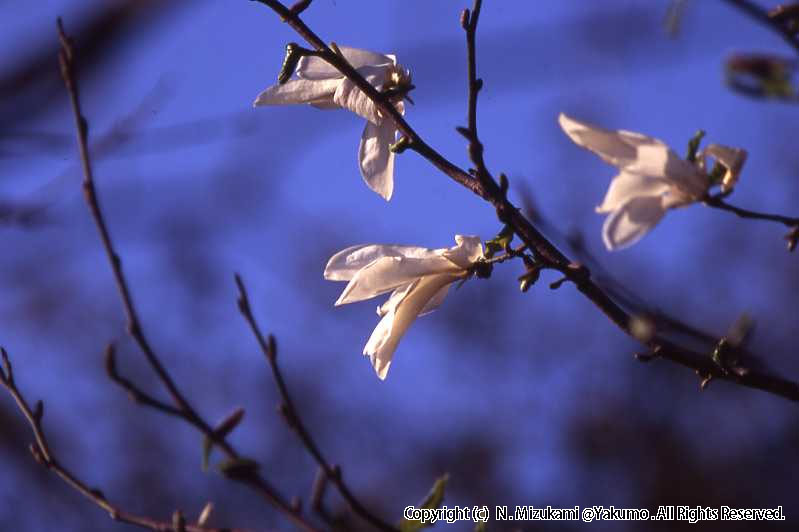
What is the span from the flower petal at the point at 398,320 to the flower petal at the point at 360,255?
0.03m

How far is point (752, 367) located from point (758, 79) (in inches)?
9.5

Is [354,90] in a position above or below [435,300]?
above

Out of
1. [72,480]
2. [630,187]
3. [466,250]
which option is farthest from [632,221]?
[72,480]

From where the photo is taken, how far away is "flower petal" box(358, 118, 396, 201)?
37.5 inches

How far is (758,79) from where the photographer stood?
2.68ft

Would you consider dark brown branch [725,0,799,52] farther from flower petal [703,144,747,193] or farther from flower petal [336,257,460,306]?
flower petal [336,257,460,306]

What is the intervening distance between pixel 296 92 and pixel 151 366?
0.90 ft

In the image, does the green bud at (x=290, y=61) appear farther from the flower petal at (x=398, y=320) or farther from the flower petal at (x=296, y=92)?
the flower petal at (x=398, y=320)

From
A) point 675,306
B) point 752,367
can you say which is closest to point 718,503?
point 675,306

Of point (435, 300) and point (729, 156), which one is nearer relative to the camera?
point (729, 156)

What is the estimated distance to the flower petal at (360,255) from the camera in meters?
0.92

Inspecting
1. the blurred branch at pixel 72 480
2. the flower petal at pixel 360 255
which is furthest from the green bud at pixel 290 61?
the blurred branch at pixel 72 480

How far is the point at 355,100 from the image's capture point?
0.94 metres

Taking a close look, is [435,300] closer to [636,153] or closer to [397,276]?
[397,276]
